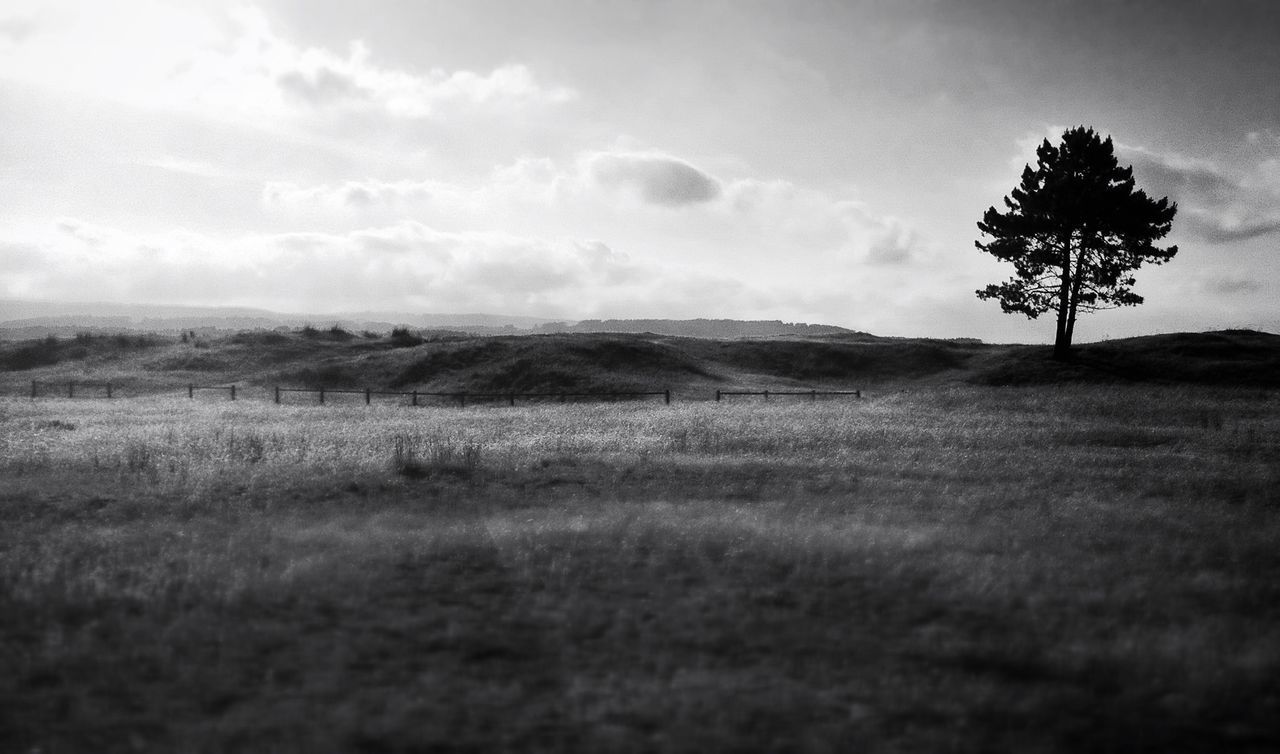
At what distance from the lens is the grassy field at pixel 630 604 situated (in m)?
5.48

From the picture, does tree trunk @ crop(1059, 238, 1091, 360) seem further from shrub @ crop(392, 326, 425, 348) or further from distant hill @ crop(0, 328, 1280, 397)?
shrub @ crop(392, 326, 425, 348)

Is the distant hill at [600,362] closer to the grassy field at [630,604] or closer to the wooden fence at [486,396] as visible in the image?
the wooden fence at [486,396]

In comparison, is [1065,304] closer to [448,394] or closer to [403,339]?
[448,394]

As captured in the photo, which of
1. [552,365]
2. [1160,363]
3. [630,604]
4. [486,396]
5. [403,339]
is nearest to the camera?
[630,604]

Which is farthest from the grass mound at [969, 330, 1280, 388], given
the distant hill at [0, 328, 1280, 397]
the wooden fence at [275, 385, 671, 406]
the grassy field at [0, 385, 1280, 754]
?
the grassy field at [0, 385, 1280, 754]

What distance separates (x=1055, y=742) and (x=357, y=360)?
52.3m

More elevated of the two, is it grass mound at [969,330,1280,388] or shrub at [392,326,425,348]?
grass mound at [969,330,1280,388]

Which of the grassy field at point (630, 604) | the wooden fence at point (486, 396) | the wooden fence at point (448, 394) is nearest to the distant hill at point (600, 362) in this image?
the wooden fence at point (448, 394)


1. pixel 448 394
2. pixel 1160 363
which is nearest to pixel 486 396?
pixel 448 394

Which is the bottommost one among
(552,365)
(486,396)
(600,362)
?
(486,396)

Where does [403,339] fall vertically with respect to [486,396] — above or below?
above

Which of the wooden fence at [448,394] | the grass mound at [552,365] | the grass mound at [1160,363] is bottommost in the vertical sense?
the wooden fence at [448,394]

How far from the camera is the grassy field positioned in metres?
5.48

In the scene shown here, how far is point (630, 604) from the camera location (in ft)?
26.1
